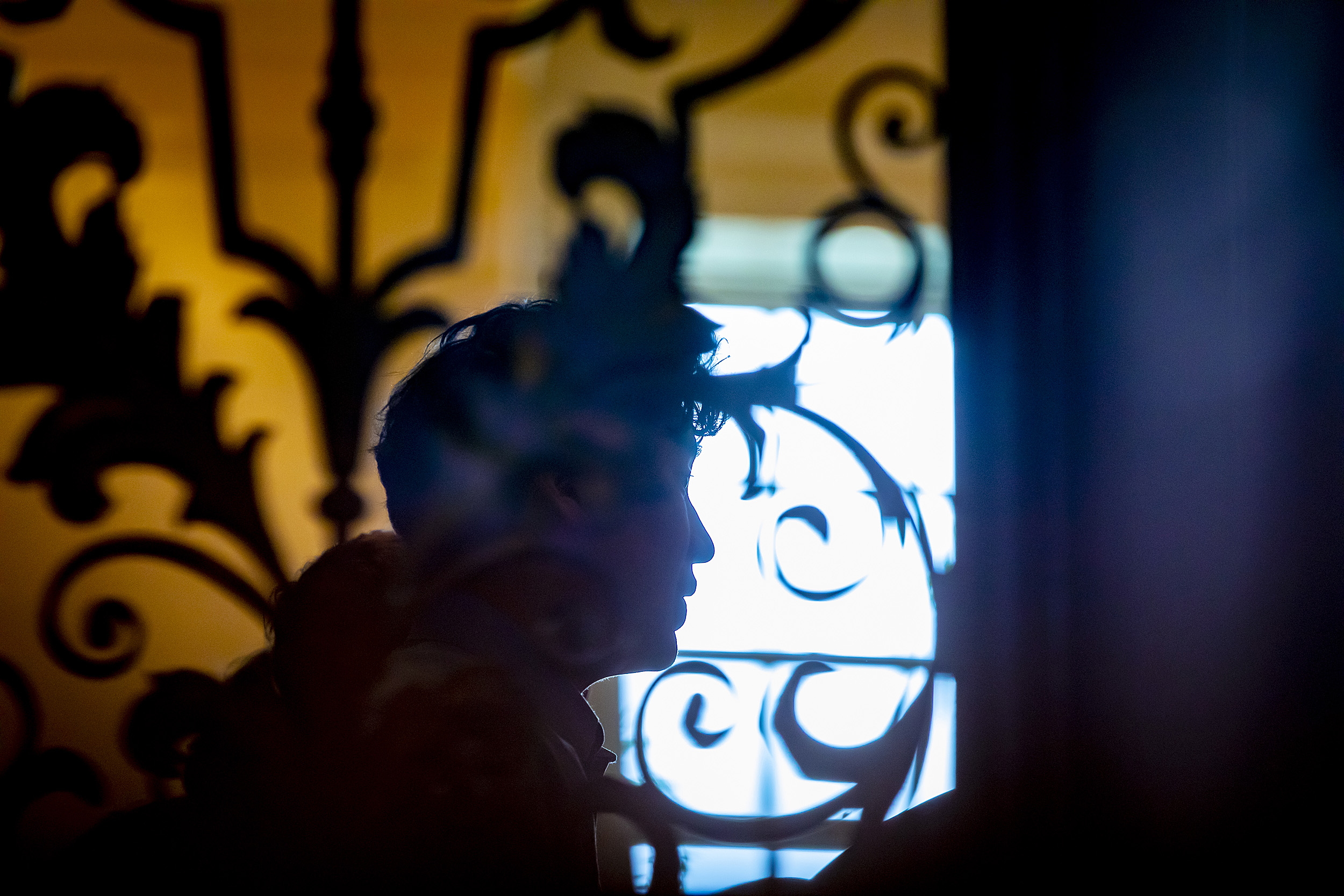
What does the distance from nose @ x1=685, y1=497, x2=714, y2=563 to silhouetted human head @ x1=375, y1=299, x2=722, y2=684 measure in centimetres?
1

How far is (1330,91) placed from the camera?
0.61 metres

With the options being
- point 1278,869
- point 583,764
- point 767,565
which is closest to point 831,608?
point 767,565

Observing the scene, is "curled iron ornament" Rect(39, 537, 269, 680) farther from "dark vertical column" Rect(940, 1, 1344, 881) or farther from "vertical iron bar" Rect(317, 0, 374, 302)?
"dark vertical column" Rect(940, 1, 1344, 881)

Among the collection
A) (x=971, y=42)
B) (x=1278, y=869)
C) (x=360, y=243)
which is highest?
(x=971, y=42)

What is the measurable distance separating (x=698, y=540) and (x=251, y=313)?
308 millimetres

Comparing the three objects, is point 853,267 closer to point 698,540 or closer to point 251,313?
point 698,540

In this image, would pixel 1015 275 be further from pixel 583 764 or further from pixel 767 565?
pixel 583 764

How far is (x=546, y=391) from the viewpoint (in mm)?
590

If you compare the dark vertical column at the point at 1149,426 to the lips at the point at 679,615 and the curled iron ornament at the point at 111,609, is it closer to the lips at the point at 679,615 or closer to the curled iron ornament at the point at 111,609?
the lips at the point at 679,615

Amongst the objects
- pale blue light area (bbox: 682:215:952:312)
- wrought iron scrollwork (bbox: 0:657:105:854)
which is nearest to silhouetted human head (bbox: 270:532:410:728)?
wrought iron scrollwork (bbox: 0:657:105:854)

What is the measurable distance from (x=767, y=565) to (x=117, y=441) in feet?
1.30

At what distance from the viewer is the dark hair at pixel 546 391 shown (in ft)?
1.92

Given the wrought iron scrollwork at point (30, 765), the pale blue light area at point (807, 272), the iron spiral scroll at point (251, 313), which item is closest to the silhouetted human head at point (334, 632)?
the iron spiral scroll at point (251, 313)

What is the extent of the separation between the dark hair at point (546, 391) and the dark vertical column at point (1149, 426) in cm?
17
